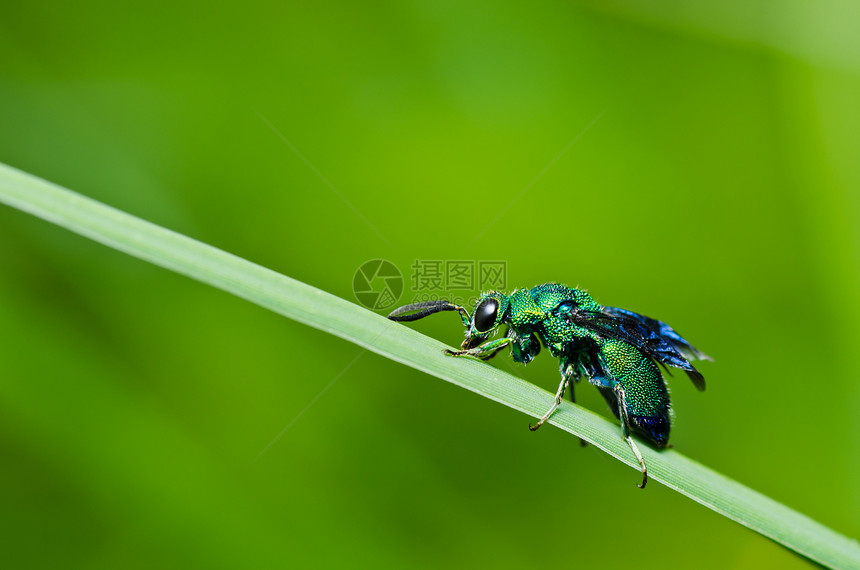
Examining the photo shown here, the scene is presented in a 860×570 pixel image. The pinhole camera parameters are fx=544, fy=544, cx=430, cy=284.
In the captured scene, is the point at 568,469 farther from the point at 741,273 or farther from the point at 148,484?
the point at 148,484

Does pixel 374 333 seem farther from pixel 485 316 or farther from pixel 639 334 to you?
pixel 639 334

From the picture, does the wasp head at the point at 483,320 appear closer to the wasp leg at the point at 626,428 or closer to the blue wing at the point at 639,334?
the blue wing at the point at 639,334

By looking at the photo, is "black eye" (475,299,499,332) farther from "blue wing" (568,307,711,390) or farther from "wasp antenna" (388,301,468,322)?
"blue wing" (568,307,711,390)

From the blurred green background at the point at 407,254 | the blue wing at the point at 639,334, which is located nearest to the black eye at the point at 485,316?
the blue wing at the point at 639,334

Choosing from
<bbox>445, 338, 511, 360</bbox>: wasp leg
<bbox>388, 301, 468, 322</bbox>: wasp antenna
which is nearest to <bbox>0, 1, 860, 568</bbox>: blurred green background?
<bbox>445, 338, 511, 360</bbox>: wasp leg

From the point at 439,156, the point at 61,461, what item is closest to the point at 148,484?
the point at 61,461

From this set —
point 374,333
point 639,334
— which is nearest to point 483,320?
point 639,334
